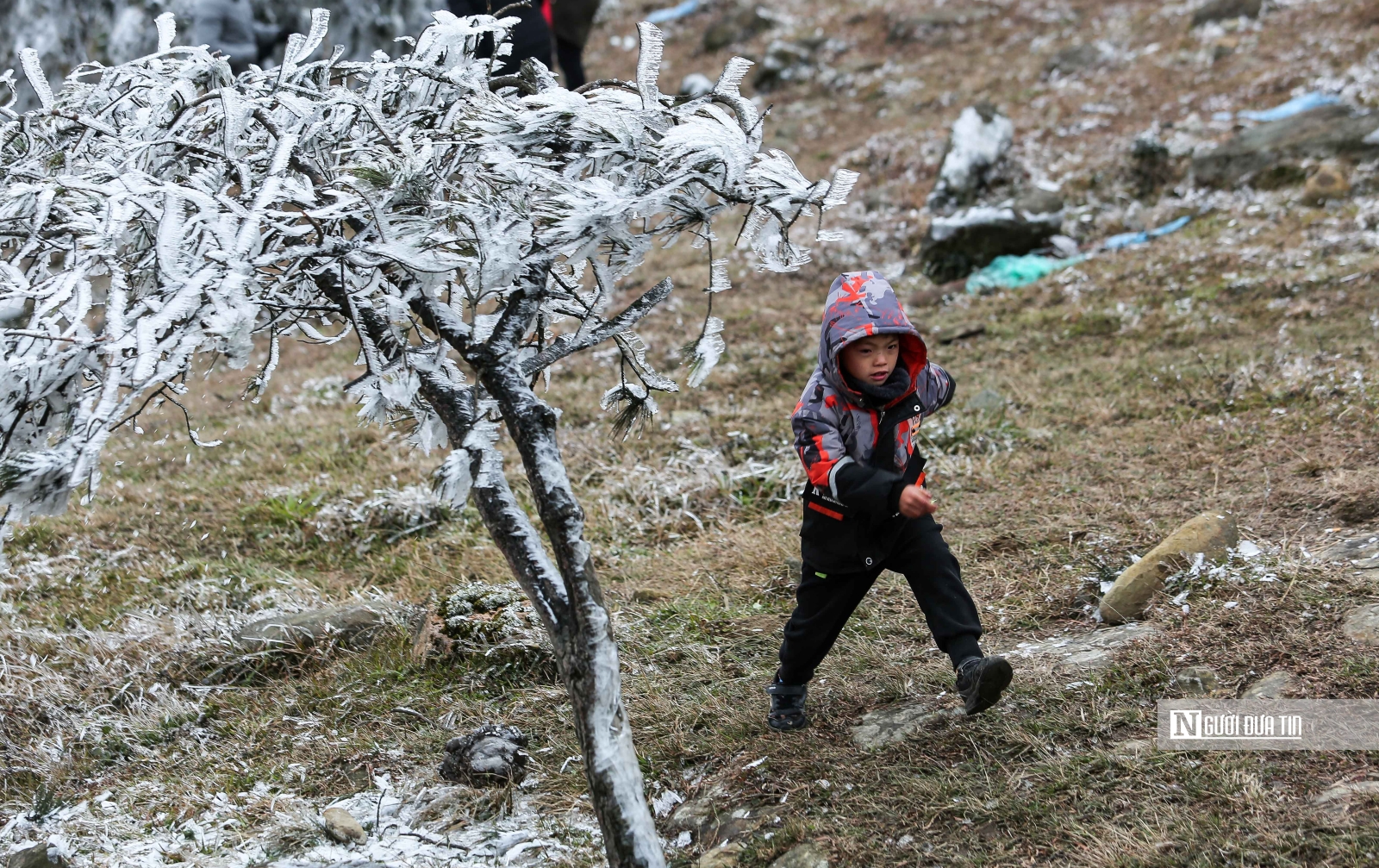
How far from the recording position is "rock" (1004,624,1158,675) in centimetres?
366

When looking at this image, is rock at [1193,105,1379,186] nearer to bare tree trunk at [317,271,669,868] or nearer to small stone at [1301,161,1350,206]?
small stone at [1301,161,1350,206]

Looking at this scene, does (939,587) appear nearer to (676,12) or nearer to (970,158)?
(970,158)

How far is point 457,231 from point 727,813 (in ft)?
6.36

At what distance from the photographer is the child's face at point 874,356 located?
3229 millimetres

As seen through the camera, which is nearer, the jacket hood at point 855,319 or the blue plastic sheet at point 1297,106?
the jacket hood at point 855,319

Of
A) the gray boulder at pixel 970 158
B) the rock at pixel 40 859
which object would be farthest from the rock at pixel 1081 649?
the gray boulder at pixel 970 158

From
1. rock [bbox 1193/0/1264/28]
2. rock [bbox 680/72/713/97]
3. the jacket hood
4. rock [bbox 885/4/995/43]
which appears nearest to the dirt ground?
the jacket hood

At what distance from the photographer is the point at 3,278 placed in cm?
269

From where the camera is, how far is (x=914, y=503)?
2953 mm

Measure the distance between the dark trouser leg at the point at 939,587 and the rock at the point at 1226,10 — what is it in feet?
48.8

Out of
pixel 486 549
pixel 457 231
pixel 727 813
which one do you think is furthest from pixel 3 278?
pixel 486 549

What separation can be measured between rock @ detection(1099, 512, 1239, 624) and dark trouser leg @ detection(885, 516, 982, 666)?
100cm

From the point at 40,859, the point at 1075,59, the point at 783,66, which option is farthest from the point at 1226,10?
the point at 40,859
